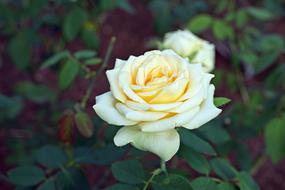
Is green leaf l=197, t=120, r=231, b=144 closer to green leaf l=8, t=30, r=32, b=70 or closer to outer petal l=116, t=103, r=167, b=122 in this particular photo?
outer petal l=116, t=103, r=167, b=122

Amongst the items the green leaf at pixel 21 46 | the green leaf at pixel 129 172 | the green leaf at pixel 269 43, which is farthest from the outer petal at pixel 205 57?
the green leaf at pixel 21 46

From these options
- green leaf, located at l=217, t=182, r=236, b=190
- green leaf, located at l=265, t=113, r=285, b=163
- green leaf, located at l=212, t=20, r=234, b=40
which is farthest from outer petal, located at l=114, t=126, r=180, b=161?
green leaf, located at l=212, t=20, r=234, b=40

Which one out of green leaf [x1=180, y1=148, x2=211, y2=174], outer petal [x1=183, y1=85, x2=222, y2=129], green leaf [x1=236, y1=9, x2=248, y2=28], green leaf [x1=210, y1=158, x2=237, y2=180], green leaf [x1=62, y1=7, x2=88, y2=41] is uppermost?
outer petal [x1=183, y1=85, x2=222, y2=129]

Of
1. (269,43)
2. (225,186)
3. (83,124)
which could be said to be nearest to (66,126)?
(83,124)

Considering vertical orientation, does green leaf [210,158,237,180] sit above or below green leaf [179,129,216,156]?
below

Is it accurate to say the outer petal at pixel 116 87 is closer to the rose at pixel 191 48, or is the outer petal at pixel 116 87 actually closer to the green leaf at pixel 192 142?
the green leaf at pixel 192 142

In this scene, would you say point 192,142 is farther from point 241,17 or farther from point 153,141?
point 241,17

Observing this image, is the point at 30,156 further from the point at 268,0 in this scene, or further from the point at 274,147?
the point at 268,0
